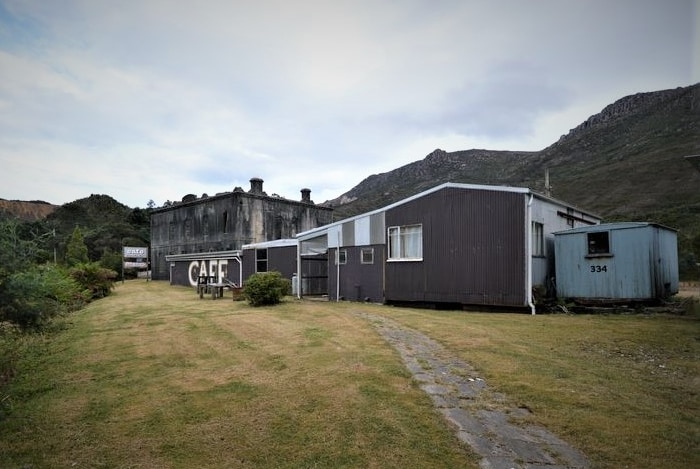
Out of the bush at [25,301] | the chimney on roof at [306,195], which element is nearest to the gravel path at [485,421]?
the bush at [25,301]

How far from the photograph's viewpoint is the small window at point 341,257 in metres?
19.2

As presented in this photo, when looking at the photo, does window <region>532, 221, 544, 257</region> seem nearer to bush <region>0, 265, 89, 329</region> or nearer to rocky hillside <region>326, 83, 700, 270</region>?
bush <region>0, 265, 89, 329</region>

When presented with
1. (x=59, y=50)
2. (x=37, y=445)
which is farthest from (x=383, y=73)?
(x=37, y=445)

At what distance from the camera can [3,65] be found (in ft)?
21.1

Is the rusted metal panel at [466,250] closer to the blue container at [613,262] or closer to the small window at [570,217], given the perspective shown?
the blue container at [613,262]

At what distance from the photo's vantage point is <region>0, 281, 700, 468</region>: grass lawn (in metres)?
3.92

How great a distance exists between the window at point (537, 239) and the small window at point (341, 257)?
8051 millimetres

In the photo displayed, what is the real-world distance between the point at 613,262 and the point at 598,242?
0.88m

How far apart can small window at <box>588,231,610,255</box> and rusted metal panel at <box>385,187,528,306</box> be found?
2.45 meters

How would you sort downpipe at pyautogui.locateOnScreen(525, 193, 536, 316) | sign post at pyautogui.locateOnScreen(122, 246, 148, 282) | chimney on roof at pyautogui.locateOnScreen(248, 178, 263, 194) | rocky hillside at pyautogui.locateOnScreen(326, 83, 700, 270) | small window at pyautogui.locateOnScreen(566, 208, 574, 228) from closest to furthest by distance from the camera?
1. downpipe at pyautogui.locateOnScreen(525, 193, 536, 316)
2. small window at pyautogui.locateOnScreen(566, 208, 574, 228)
3. chimney on roof at pyautogui.locateOnScreen(248, 178, 263, 194)
4. sign post at pyautogui.locateOnScreen(122, 246, 148, 282)
5. rocky hillside at pyautogui.locateOnScreen(326, 83, 700, 270)

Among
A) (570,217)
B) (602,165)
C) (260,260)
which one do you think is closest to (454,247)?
(570,217)

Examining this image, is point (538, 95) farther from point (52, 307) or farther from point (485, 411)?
point (52, 307)

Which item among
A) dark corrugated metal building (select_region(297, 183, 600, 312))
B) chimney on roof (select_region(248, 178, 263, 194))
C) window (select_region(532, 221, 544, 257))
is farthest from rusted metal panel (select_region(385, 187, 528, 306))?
chimney on roof (select_region(248, 178, 263, 194))

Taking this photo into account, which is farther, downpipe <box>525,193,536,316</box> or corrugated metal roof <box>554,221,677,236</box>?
downpipe <box>525,193,536,316</box>
